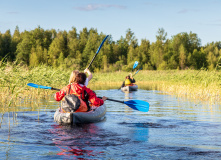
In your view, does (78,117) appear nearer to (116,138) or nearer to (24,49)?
(116,138)

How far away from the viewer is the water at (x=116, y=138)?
16.1 ft

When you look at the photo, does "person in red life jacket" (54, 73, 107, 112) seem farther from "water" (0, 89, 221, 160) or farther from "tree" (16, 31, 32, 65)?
"tree" (16, 31, 32, 65)

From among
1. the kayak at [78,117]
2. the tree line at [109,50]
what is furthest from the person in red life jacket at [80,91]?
the tree line at [109,50]

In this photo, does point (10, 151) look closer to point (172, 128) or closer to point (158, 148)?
point (158, 148)

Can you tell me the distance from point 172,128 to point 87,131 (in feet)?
6.33

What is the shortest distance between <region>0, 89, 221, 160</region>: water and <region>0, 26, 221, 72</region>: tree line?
1954 inches

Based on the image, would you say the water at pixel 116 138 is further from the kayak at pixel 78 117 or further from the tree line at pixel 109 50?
the tree line at pixel 109 50

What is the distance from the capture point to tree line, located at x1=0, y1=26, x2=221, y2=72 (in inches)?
2539

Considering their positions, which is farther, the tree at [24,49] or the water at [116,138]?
the tree at [24,49]

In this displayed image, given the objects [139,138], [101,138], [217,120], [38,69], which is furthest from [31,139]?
[38,69]

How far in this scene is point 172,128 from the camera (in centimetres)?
720

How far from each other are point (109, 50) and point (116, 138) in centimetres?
6246

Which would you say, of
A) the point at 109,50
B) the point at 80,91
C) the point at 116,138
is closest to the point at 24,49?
the point at 109,50

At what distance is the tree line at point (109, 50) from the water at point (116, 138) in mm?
49635
